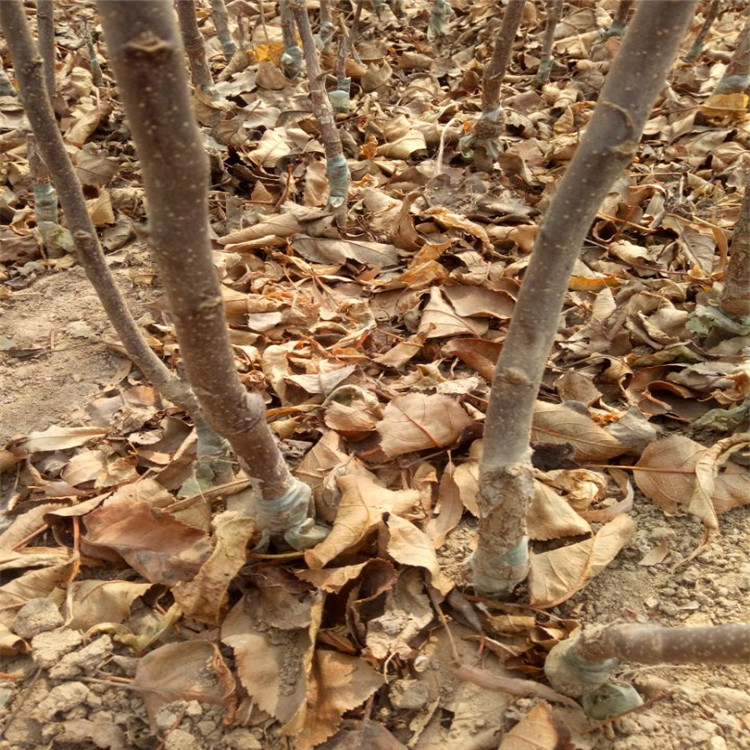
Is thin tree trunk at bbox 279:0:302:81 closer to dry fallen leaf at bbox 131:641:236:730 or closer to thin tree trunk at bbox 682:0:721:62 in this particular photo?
thin tree trunk at bbox 682:0:721:62

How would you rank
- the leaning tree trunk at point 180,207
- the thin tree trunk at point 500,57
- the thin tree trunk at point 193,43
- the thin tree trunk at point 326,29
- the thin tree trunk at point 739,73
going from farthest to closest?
the thin tree trunk at point 326,29
the thin tree trunk at point 739,73
the thin tree trunk at point 500,57
the thin tree trunk at point 193,43
the leaning tree trunk at point 180,207

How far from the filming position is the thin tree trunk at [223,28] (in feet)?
11.9

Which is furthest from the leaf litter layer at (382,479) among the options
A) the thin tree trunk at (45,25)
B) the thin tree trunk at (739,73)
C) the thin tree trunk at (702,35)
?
the thin tree trunk at (702,35)

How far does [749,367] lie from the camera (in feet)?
5.57

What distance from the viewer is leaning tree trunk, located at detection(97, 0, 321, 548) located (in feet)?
2.42

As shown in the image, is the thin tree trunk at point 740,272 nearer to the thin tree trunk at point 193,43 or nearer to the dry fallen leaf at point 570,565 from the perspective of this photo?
the dry fallen leaf at point 570,565

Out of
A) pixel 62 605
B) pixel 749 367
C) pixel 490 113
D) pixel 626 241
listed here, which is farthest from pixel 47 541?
pixel 490 113

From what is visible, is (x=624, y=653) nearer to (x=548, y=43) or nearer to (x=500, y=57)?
(x=500, y=57)

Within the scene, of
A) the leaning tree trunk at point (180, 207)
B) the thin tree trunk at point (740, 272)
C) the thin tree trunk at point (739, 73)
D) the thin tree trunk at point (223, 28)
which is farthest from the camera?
the thin tree trunk at point (223, 28)

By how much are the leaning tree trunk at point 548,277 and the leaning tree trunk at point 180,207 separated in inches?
15.7

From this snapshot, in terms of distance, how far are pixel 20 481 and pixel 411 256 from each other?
53.8 inches

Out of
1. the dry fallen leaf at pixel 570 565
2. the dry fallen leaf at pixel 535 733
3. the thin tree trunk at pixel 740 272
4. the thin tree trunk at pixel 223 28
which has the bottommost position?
the dry fallen leaf at pixel 535 733

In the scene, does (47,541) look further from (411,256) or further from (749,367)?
(749,367)

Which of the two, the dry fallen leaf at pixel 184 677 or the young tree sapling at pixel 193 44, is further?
the young tree sapling at pixel 193 44
